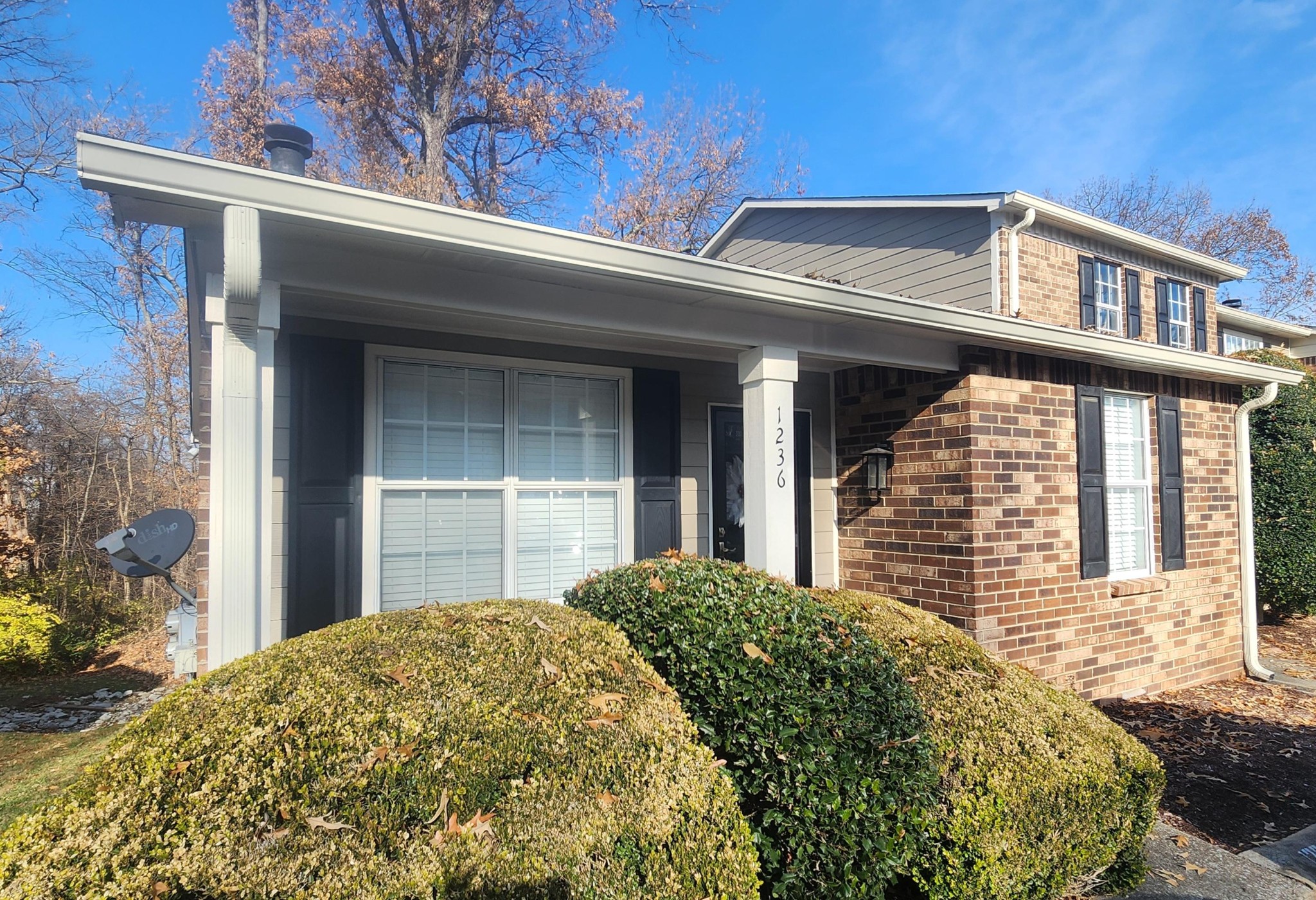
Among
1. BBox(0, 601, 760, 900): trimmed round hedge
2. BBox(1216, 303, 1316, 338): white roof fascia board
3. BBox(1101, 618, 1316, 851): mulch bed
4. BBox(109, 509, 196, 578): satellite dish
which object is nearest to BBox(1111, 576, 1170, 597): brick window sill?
BBox(1101, 618, 1316, 851): mulch bed

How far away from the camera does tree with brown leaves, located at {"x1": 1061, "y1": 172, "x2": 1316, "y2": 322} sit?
18641 millimetres

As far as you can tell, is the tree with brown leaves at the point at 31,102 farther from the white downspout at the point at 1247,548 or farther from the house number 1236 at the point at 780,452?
the white downspout at the point at 1247,548

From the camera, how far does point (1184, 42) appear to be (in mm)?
10680

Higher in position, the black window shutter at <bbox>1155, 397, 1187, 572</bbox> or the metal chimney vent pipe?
the metal chimney vent pipe

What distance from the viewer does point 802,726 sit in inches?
88.7

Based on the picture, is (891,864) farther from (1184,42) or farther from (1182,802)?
(1184,42)

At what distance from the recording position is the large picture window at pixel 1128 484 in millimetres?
5684

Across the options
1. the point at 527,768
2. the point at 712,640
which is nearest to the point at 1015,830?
the point at 712,640

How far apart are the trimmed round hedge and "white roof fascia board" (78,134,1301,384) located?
157 centimetres

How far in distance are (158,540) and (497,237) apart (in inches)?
89.9

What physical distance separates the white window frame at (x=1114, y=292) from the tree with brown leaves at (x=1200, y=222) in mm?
12532

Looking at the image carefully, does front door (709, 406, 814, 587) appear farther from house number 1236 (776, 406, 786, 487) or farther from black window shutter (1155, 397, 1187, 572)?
black window shutter (1155, 397, 1187, 572)

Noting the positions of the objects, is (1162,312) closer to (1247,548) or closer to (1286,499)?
(1286,499)

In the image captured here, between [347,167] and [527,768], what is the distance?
1353 cm
